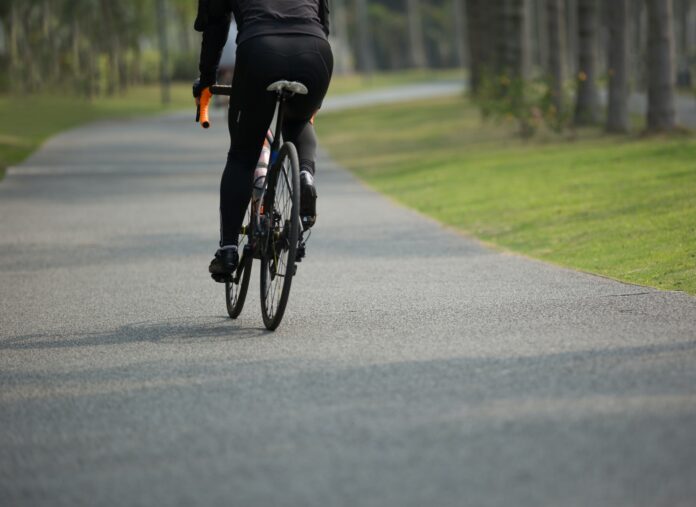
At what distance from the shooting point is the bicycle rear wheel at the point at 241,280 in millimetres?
7152

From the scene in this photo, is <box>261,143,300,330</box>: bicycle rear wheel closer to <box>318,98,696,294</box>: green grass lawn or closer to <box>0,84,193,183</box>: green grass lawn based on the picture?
<box>318,98,696,294</box>: green grass lawn

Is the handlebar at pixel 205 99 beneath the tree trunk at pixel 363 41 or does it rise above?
above

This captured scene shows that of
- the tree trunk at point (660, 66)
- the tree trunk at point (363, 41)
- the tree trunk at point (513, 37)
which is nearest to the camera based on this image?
the tree trunk at point (660, 66)

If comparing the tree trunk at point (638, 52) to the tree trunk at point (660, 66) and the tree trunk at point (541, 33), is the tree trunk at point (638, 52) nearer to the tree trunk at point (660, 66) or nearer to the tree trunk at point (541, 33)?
the tree trunk at point (541, 33)

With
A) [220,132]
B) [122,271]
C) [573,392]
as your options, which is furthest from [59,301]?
[220,132]

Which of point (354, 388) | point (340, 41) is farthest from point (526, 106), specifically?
point (340, 41)

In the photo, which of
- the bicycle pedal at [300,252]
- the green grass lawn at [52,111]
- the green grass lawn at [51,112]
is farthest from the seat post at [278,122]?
the green grass lawn at [51,112]

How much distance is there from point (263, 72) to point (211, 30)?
18.9 inches

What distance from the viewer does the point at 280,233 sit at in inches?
265

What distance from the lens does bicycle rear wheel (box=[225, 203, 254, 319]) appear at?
7.15 m

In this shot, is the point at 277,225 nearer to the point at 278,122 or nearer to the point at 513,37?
the point at 278,122

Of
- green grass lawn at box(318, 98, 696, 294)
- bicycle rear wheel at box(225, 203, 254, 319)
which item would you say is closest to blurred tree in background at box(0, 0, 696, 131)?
green grass lawn at box(318, 98, 696, 294)

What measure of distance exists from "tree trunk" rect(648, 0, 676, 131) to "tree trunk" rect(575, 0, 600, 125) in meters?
4.16

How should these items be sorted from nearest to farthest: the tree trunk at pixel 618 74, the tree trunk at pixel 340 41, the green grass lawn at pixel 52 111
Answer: the tree trunk at pixel 618 74
the green grass lawn at pixel 52 111
the tree trunk at pixel 340 41
